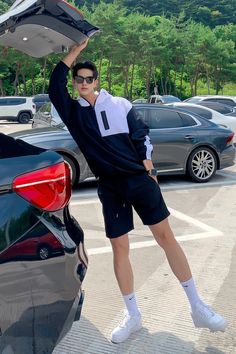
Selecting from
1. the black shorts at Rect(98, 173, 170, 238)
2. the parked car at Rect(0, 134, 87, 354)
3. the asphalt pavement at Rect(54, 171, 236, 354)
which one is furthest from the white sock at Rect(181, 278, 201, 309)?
the parked car at Rect(0, 134, 87, 354)

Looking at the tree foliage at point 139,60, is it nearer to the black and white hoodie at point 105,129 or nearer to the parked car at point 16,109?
the parked car at point 16,109

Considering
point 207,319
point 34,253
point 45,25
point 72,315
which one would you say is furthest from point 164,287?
point 45,25

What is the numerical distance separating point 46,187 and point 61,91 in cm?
86

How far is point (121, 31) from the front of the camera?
48.3 metres

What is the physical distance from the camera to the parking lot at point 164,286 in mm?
3074

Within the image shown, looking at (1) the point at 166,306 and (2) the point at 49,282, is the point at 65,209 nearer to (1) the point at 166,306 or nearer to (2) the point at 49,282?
(2) the point at 49,282

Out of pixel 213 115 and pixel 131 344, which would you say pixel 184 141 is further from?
pixel 131 344

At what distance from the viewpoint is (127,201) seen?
10.1 ft

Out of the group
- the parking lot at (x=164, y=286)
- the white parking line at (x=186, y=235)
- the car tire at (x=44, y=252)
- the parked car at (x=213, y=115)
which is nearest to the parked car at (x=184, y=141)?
the parking lot at (x=164, y=286)

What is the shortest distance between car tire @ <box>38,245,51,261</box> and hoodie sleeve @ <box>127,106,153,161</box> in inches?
39.9

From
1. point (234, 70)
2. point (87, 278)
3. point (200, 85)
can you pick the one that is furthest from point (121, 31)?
point (87, 278)

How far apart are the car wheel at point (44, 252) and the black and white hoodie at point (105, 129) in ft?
2.83

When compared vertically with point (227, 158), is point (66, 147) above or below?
above

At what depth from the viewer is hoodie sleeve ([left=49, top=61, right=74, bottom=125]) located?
2.97m
